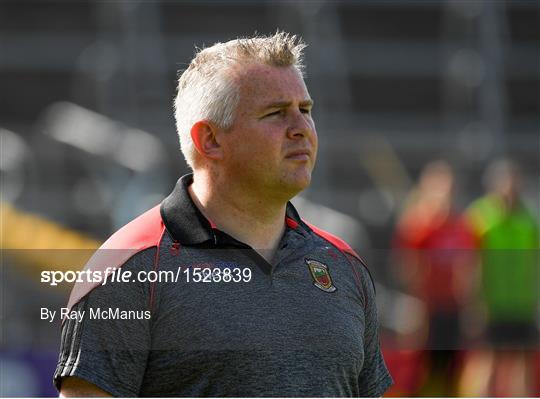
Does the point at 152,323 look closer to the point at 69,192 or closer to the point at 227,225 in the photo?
the point at 227,225

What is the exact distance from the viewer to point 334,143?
1143 cm

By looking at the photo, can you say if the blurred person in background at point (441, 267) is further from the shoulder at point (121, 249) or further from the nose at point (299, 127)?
the shoulder at point (121, 249)

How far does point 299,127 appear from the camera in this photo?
123 inches

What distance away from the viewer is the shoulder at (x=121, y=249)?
2.92 m

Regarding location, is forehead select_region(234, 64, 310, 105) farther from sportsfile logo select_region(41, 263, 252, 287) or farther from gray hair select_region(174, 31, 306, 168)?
sportsfile logo select_region(41, 263, 252, 287)

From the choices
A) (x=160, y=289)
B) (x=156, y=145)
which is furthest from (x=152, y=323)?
(x=156, y=145)

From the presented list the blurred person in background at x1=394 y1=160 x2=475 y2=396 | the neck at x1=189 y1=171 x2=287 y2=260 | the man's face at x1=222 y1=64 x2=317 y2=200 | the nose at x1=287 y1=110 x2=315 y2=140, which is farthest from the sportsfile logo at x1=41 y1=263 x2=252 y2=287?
the blurred person in background at x1=394 y1=160 x2=475 y2=396

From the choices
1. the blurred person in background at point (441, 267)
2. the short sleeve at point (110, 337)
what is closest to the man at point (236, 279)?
the short sleeve at point (110, 337)

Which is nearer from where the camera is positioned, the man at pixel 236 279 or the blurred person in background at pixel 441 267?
the man at pixel 236 279

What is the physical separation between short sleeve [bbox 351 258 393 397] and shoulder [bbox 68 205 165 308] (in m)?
0.53

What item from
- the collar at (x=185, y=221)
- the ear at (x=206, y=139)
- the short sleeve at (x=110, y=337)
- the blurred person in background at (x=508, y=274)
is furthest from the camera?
the blurred person in background at (x=508, y=274)

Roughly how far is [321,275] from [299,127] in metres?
0.36

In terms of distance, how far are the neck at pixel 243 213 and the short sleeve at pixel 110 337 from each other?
1.06 feet

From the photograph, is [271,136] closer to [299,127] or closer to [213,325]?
[299,127]
